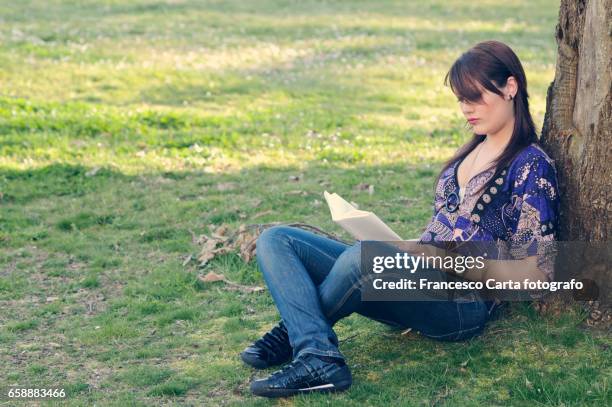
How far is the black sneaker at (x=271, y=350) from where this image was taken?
509cm

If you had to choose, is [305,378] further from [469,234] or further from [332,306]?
[469,234]

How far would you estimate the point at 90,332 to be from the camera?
5.91 metres

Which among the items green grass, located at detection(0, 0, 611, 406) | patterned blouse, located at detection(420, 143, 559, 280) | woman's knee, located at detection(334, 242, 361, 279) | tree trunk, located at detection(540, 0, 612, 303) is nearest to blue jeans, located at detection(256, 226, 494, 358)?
woman's knee, located at detection(334, 242, 361, 279)

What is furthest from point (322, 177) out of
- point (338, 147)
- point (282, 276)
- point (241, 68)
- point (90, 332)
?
point (241, 68)

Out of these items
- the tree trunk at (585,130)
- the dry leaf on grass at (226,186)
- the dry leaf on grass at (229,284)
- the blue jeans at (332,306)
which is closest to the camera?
the blue jeans at (332,306)

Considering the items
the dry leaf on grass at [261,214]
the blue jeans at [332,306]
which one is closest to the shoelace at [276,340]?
the blue jeans at [332,306]

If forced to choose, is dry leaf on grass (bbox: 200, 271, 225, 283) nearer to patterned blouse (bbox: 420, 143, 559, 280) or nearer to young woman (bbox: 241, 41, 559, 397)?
young woman (bbox: 241, 41, 559, 397)

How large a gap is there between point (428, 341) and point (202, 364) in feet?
4.29

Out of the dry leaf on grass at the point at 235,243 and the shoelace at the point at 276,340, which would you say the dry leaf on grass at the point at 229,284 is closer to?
the dry leaf on grass at the point at 235,243

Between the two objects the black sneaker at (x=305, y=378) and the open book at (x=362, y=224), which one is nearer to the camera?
the black sneaker at (x=305, y=378)

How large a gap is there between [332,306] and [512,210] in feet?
3.43

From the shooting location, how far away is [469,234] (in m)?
4.75

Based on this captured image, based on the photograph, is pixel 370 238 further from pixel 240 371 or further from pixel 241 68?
pixel 241 68

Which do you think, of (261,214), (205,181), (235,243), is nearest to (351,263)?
(235,243)
